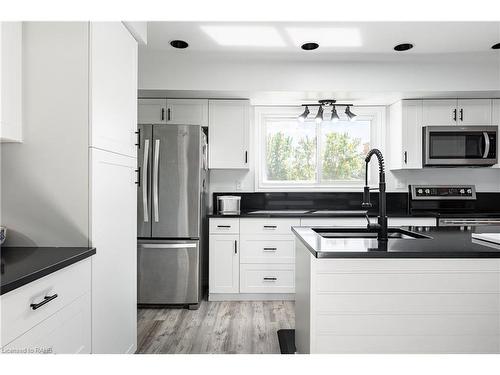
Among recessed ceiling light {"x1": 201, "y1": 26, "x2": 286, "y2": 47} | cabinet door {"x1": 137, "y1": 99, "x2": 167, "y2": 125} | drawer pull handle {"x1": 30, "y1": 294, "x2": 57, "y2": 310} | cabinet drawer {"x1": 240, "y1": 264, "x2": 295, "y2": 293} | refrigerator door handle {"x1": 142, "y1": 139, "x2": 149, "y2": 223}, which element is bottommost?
cabinet drawer {"x1": 240, "y1": 264, "x2": 295, "y2": 293}

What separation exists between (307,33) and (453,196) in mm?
2551

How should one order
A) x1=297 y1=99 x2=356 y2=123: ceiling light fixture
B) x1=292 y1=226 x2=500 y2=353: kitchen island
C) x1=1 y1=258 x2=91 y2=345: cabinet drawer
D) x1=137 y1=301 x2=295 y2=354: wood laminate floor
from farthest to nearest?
x1=297 y1=99 x2=356 y2=123: ceiling light fixture < x1=137 y1=301 x2=295 y2=354: wood laminate floor < x1=292 y1=226 x2=500 y2=353: kitchen island < x1=1 y1=258 x2=91 y2=345: cabinet drawer

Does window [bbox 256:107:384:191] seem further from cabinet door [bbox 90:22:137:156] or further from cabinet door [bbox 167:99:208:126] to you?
cabinet door [bbox 90:22:137:156]

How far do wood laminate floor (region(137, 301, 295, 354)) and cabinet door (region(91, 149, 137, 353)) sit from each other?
0.42m

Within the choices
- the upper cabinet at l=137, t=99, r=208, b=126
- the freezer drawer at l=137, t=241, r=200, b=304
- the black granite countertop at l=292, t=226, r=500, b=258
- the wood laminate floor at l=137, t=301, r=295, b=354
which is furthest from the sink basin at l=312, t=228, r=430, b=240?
the upper cabinet at l=137, t=99, r=208, b=126

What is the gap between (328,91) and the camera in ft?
11.7

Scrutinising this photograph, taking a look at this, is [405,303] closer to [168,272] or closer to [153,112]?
[168,272]

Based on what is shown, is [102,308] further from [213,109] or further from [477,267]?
[213,109]

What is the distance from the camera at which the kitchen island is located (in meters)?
1.63

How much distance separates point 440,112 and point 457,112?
0.17 m

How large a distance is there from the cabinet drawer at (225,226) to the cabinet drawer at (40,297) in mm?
2015

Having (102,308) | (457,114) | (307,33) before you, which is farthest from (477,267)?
(457,114)

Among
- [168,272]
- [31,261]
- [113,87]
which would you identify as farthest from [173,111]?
[31,261]

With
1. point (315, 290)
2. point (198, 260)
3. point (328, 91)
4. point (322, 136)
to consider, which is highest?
point (328, 91)
